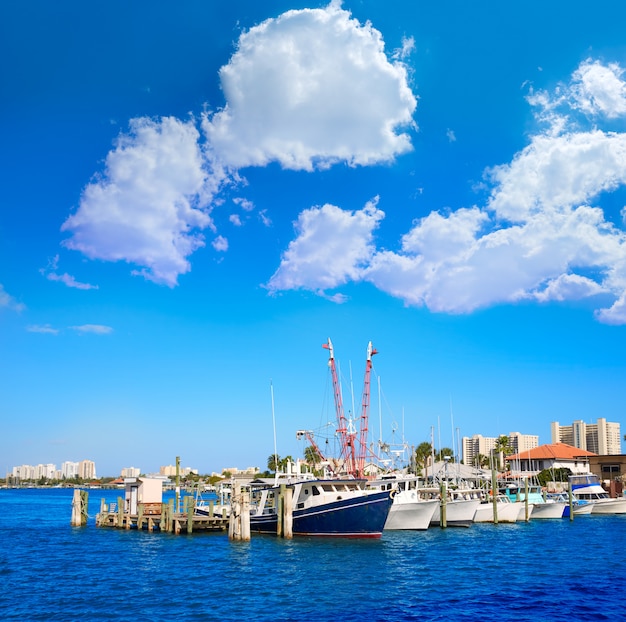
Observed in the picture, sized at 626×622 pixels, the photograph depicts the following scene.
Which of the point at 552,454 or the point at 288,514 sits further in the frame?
the point at 552,454

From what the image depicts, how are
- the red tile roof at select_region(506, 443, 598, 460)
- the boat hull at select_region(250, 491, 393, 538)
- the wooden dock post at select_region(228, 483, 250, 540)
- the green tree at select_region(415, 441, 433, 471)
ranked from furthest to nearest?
the green tree at select_region(415, 441, 433, 471)
the red tile roof at select_region(506, 443, 598, 460)
the boat hull at select_region(250, 491, 393, 538)
the wooden dock post at select_region(228, 483, 250, 540)

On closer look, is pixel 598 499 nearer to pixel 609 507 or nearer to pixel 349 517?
pixel 609 507

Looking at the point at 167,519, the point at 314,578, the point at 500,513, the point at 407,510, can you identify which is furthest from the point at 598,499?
the point at 314,578

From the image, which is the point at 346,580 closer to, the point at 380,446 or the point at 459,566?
the point at 459,566

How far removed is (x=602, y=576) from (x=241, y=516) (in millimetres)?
24877

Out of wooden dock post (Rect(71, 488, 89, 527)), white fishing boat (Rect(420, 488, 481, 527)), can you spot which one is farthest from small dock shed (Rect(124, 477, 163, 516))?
white fishing boat (Rect(420, 488, 481, 527))

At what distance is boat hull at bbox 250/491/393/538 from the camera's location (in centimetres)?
5147

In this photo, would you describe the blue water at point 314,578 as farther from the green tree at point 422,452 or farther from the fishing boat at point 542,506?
the green tree at point 422,452

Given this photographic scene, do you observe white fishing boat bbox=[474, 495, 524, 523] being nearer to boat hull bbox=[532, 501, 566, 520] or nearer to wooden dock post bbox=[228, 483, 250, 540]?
boat hull bbox=[532, 501, 566, 520]

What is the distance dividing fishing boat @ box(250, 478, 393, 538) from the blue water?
1247 mm

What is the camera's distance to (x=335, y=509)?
52375 mm

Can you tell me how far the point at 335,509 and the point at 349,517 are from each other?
1231 mm

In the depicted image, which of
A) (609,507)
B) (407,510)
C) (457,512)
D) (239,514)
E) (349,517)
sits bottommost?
(609,507)

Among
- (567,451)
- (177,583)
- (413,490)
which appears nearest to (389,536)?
(413,490)
